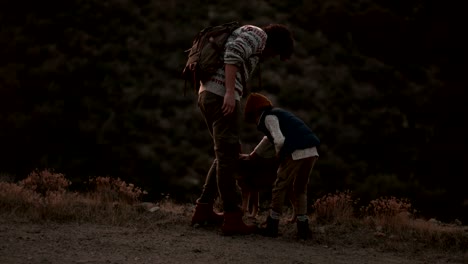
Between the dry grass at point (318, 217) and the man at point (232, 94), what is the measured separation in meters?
0.86

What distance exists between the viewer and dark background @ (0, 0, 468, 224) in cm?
1084

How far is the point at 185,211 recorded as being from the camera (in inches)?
253

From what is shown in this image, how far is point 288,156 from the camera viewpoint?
5.33m

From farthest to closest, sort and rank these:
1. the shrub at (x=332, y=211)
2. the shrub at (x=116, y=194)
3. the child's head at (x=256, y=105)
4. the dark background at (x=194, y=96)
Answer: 1. the dark background at (x=194, y=96)
2. the shrub at (x=116, y=194)
3. the shrub at (x=332, y=211)
4. the child's head at (x=256, y=105)

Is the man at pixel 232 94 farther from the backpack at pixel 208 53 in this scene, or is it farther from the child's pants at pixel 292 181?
the child's pants at pixel 292 181

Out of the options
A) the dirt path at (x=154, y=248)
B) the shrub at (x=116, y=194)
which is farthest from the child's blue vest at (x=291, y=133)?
the shrub at (x=116, y=194)

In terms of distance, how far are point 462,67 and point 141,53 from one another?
8.31 metres

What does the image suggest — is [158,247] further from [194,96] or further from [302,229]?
[194,96]

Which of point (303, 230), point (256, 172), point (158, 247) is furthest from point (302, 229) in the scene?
point (158, 247)

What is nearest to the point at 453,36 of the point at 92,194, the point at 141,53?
the point at 141,53

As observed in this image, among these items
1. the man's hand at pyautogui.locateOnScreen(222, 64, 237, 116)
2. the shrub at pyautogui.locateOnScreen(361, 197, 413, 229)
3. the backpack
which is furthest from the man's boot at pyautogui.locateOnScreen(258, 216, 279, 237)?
the backpack

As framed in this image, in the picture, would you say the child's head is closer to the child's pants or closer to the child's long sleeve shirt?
the child's long sleeve shirt

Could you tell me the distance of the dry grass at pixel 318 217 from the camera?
546 centimetres

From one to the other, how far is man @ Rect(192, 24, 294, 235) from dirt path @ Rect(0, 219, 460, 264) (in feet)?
1.20
